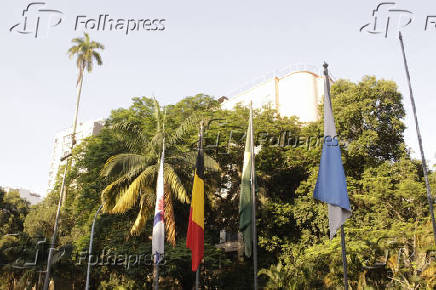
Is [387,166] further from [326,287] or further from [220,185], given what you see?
[220,185]

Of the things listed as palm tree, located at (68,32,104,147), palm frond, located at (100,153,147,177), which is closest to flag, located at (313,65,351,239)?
palm frond, located at (100,153,147,177)

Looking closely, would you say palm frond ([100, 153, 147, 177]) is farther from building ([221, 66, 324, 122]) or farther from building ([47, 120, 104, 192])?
building ([47, 120, 104, 192])

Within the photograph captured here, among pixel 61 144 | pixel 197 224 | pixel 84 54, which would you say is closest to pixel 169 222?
pixel 197 224

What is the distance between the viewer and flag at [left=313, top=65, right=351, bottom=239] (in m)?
9.73

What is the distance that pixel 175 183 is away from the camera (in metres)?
18.6

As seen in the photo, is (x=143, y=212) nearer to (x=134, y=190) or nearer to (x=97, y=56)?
(x=134, y=190)

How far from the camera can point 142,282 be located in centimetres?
2253

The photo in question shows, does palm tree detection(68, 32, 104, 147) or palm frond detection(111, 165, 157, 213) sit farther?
palm tree detection(68, 32, 104, 147)

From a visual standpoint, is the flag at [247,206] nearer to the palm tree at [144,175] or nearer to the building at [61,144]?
the palm tree at [144,175]

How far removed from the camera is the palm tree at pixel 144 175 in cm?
1814

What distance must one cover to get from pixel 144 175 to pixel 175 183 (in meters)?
1.60

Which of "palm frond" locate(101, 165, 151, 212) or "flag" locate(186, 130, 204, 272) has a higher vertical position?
"palm frond" locate(101, 165, 151, 212)

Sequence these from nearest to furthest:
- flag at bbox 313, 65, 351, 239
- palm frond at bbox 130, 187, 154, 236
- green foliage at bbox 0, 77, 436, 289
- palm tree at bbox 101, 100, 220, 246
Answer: flag at bbox 313, 65, 351, 239 → palm tree at bbox 101, 100, 220, 246 → palm frond at bbox 130, 187, 154, 236 → green foliage at bbox 0, 77, 436, 289

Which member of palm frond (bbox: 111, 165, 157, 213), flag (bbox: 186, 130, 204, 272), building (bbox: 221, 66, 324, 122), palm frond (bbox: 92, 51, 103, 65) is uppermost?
palm frond (bbox: 92, 51, 103, 65)
